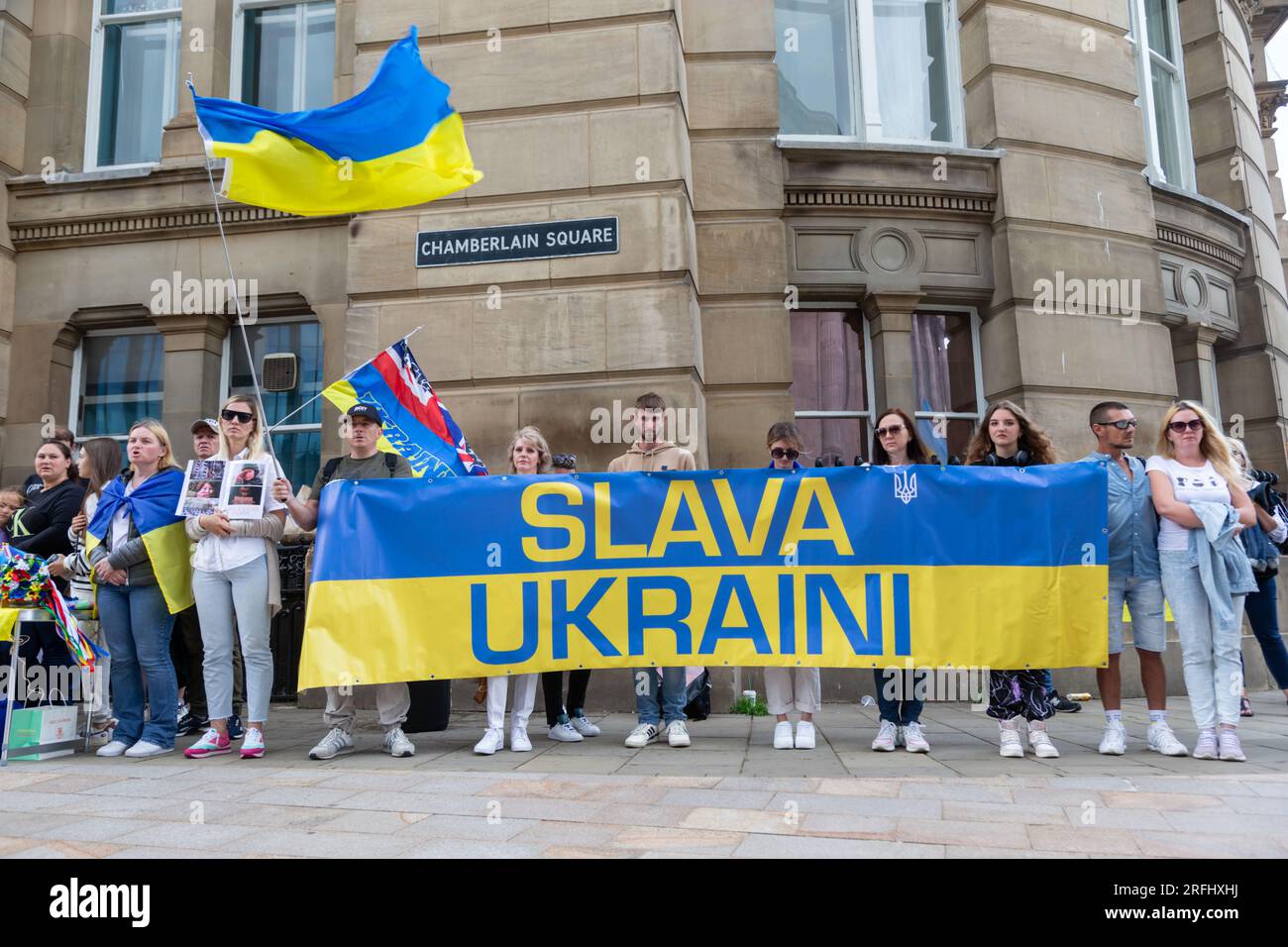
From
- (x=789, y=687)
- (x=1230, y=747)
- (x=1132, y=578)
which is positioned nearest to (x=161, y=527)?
(x=789, y=687)

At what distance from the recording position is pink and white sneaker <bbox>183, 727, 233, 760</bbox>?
245 inches

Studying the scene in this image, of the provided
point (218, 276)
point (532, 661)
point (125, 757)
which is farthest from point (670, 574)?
point (218, 276)

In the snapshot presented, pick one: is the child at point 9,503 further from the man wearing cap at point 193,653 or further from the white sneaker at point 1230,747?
the white sneaker at point 1230,747

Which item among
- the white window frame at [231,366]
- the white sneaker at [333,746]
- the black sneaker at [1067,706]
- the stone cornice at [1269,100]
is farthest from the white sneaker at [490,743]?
the stone cornice at [1269,100]

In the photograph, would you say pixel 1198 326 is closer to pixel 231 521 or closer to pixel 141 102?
pixel 231 521

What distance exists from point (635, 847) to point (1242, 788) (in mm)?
3322

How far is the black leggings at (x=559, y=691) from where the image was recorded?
269 inches

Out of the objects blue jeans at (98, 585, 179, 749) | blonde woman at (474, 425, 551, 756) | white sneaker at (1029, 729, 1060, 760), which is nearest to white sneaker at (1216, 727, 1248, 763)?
white sneaker at (1029, 729, 1060, 760)

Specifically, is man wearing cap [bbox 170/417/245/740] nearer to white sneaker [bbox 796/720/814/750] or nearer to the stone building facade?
the stone building facade

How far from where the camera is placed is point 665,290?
8531 millimetres

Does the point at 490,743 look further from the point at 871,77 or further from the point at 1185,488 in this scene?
the point at 871,77

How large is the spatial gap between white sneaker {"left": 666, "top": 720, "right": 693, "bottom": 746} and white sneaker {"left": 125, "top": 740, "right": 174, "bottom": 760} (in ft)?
11.5

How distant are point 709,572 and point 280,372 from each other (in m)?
6.35

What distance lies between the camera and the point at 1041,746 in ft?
19.2
